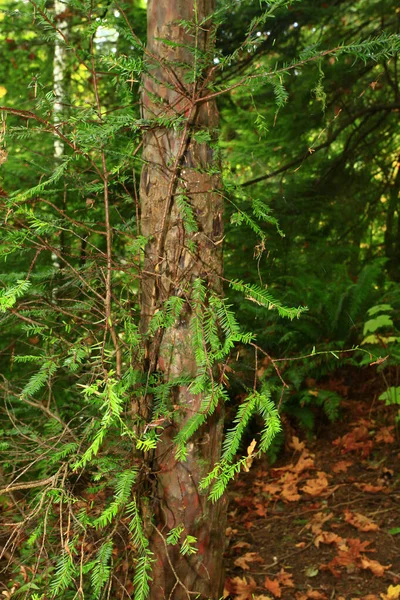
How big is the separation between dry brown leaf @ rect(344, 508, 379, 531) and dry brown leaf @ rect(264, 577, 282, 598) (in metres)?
0.79

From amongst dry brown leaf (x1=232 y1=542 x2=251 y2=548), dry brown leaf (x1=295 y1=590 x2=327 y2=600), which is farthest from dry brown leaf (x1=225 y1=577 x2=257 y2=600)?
dry brown leaf (x1=232 y1=542 x2=251 y2=548)

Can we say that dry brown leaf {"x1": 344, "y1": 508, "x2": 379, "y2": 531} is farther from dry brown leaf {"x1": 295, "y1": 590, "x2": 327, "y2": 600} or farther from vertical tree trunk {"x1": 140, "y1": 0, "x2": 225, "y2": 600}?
vertical tree trunk {"x1": 140, "y1": 0, "x2": 225, "y2": 600}

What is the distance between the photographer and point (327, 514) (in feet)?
14.1

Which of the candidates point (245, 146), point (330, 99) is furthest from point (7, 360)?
point (330, 99)

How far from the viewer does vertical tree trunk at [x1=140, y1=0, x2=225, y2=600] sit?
104 inches

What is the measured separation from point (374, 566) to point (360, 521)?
0.51 m

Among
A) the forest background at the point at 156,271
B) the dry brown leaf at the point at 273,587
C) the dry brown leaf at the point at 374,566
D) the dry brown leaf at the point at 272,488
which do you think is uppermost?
the forest background at the point at 156,271

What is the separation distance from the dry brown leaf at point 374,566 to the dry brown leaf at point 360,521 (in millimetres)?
337

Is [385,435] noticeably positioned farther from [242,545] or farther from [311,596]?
[311,596]

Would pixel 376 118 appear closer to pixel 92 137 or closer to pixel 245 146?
pixel 245 146

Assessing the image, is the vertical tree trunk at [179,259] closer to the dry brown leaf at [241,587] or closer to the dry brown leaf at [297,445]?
the dry brown leaf at [241,587]

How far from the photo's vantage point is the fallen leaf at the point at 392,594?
332cm

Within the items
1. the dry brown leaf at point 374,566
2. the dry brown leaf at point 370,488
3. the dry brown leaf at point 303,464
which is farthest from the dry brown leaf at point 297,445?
the dry brown leaf at point 374,566

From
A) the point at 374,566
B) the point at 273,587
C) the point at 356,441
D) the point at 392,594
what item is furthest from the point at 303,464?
the point at 392,594
